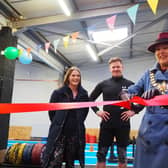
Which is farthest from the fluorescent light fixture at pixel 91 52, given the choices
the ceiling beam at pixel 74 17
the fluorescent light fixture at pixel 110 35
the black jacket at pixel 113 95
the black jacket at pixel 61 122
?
the black jacket at pixel 61 122

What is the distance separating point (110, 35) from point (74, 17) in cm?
145

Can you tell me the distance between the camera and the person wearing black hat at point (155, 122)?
98 centimetres

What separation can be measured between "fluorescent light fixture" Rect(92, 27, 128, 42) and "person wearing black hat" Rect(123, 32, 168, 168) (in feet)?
13.0

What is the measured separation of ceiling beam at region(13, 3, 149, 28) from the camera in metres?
3.76

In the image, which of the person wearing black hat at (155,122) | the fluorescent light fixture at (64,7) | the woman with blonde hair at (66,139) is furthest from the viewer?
the fluorescent light fixture at (64,7)

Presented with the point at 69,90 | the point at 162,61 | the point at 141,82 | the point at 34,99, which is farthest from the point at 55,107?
the point at 34,99

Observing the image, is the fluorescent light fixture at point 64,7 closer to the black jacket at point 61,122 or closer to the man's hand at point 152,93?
the black jacket at point 61,122

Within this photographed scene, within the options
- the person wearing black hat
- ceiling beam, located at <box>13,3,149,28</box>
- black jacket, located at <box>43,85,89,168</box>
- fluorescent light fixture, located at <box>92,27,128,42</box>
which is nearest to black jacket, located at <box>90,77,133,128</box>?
black jacket, located at <box>43,85,89,168</box>

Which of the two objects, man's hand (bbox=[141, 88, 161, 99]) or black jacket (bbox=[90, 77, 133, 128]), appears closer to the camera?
man's hand (bbox=[141, 88, 161, 99])

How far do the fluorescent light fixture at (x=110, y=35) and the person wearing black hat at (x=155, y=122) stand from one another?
395 cm

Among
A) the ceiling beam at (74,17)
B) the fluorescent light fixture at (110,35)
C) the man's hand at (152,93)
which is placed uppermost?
the fluorescent light fixture at (110,35)

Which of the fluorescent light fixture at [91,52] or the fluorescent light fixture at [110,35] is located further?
the fluorescent light fixture at [91,52]

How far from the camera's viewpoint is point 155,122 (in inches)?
40.0

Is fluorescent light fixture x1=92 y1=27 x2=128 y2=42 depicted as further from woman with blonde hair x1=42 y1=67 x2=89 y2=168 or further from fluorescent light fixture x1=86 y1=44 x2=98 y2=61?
woman with blonde hair x1=42 y1=67 x2=89 y2=168
